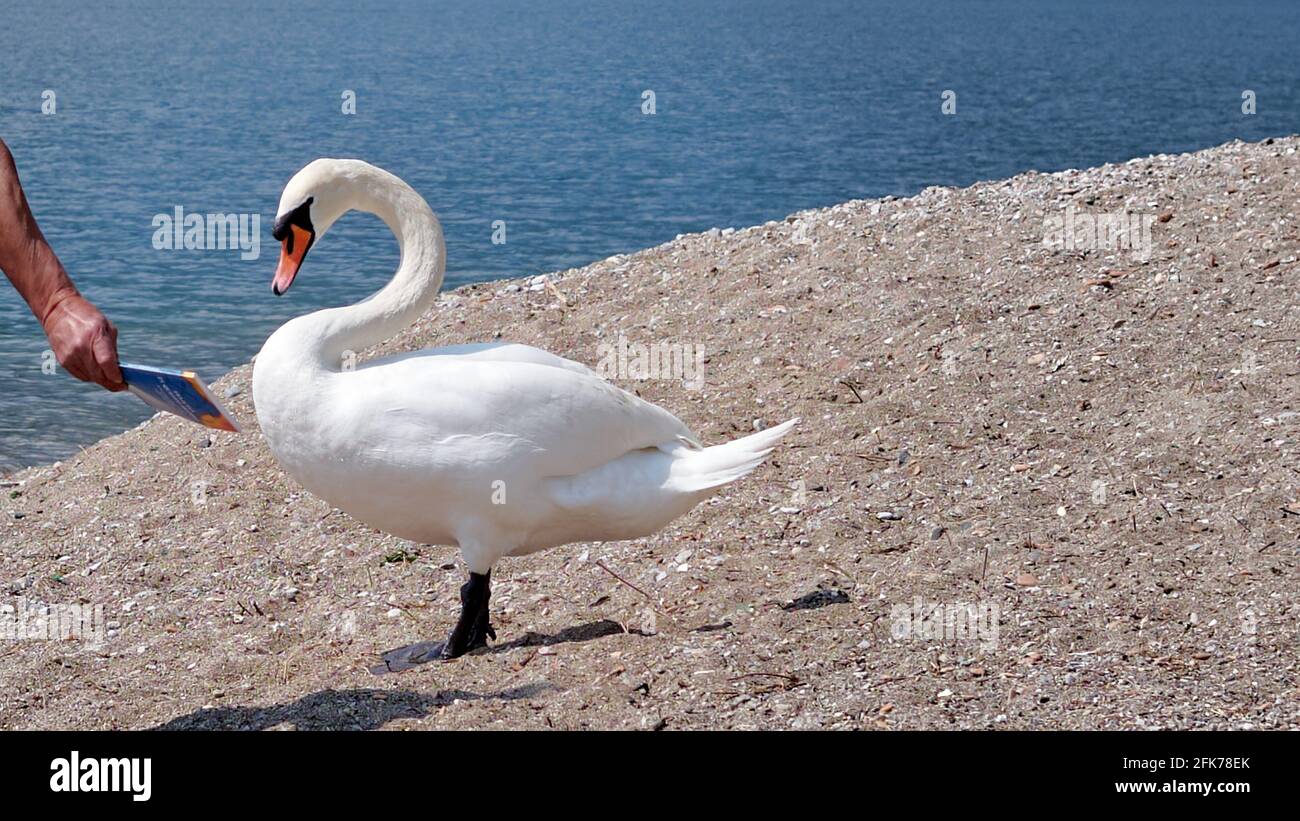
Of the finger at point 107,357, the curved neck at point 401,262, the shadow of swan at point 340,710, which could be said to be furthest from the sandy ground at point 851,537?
the finger at point 107,357

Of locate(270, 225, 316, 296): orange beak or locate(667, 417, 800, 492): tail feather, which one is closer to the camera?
locate(667, 417, 800, 492): tail feather

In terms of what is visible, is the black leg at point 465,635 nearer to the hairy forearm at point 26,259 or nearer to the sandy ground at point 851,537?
the sandy ground at point 851,537

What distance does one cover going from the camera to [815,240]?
10875 millimetres

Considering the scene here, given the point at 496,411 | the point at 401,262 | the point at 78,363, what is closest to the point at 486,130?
the point at 401,262

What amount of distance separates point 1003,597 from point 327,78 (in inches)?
1511

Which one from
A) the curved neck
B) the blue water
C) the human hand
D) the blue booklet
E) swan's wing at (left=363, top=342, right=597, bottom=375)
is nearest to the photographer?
the human hand

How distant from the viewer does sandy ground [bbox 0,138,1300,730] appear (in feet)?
17.0

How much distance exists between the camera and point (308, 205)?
19.6 ft

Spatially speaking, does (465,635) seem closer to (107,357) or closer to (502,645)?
(502,645)

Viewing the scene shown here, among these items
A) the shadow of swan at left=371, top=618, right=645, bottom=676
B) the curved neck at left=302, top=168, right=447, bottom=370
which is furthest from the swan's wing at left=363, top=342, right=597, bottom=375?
the shadow of swan at left=371, top=618, right=645, bottom=676

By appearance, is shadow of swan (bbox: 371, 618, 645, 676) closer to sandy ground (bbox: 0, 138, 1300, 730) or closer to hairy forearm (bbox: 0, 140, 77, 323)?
sandy ground (bbox: 0, 138, 1300, 730)

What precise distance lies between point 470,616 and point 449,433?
0.84 meters

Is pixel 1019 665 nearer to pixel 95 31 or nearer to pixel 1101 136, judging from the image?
pixel 1101 136

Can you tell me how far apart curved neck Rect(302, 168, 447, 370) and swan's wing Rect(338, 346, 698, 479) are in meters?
0.22
